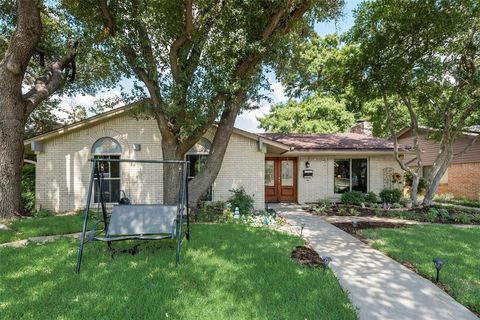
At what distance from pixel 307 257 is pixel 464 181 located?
17819 mm

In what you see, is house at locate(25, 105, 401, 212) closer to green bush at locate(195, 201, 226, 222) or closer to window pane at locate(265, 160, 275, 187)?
green bush at locate(195, 201, 226, 222)

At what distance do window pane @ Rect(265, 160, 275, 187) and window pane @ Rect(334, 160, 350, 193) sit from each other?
314cm

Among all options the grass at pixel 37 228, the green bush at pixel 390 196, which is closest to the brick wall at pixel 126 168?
the grass at pixel 37 228

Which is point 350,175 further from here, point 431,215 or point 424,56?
point 424,56

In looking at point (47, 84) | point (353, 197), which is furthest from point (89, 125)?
point (353, 197)

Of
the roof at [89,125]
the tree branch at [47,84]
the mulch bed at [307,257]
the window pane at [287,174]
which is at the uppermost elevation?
the tree branch at [47,84]

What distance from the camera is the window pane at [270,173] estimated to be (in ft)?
48.1

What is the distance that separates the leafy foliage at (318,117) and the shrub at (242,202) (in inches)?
597

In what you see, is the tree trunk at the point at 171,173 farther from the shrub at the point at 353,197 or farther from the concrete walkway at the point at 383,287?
the shrub at the point at 353,197

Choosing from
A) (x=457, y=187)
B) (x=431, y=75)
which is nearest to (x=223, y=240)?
(x=431, y=75)

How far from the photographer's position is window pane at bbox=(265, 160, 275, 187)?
14648 mm

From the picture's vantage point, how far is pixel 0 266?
A: 462cm

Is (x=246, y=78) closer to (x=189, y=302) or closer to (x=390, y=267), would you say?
(x=390, y=267)

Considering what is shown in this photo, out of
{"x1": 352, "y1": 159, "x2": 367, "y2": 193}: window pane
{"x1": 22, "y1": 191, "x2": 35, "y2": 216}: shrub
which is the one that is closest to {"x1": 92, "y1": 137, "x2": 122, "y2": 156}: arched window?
{"x1": 22, "y1": 191, "x2": 35, "y2": 216}: shrub
